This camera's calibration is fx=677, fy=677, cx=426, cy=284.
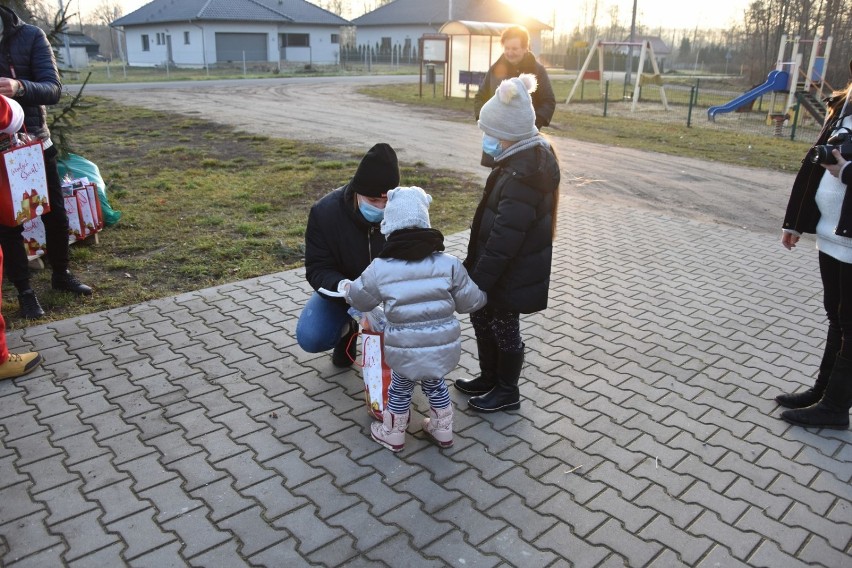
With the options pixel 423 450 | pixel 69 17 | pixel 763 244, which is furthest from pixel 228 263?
pixel 763 244

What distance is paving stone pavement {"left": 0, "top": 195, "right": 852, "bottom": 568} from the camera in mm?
2697

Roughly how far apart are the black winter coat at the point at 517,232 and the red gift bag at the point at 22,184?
2.95 metres

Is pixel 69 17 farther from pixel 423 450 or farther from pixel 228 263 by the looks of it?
pixel 423 450

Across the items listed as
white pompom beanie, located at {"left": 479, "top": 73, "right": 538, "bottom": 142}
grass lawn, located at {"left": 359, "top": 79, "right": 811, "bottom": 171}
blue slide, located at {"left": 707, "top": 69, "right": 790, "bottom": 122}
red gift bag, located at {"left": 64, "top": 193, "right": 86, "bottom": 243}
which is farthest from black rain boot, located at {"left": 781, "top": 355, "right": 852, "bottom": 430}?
blue slide, located at {"left": 707, "top": 69, "right": 790, "bottom": 122}

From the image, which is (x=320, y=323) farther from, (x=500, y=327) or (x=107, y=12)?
(x=107, y=12)

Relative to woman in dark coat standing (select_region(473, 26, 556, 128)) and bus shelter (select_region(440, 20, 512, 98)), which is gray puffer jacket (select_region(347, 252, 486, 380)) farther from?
bus shelter (select_region(440, 20, 512, 98))

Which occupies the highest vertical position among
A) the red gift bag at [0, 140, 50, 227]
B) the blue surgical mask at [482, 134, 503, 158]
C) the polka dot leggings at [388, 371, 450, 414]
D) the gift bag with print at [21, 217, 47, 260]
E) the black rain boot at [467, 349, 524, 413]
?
the blue surgical mask at [482, 134, 503, 158]

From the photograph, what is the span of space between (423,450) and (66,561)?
1.57 meters

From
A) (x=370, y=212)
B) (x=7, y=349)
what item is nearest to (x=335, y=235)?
(x=370, y=212)

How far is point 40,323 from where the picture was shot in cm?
460

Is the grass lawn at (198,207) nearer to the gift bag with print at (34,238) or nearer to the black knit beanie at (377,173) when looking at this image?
the gift bag with print at (34,238)

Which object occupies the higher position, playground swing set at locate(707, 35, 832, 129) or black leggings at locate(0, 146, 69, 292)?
playground swing set at locate(707, 35, 832, 129)

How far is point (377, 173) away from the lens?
11.1ft

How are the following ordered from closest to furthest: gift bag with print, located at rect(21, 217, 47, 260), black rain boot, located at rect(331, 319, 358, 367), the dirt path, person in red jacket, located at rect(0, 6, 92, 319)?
black rain boot, located at rect(331, 319, 358, 367) → person in red jacket, located at rect(0, 6, 92, 319) → gift bag with print, located at rect(21, 217, 47, 260) → the dirt path
